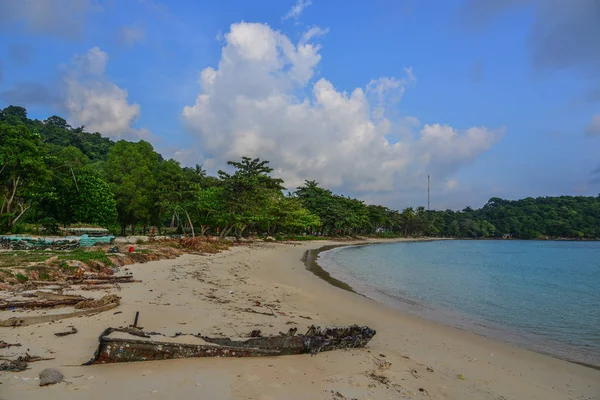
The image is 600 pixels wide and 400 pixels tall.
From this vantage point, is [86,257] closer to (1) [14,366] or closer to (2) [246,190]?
(1) [14,366]

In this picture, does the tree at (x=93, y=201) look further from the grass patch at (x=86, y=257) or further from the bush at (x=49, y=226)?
the grass patch at (x=86, y=257)

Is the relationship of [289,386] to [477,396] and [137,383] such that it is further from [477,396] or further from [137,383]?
[477,396]

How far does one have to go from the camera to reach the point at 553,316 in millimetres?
12961

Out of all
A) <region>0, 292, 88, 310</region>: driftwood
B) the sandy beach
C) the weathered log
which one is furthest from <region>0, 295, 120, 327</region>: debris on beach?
the weathered log

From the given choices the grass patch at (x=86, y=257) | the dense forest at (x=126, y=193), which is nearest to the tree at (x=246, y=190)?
the dense forest at (x=126, y=193)

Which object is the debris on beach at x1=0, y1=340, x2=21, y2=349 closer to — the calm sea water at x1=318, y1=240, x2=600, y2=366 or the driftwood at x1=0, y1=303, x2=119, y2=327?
the driftwood at x1=0, y1=303, x2=119, y2=327

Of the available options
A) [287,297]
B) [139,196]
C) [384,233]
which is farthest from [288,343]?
[384,233]

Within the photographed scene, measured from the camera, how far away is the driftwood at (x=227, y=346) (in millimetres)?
5105

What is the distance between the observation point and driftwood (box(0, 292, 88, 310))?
295 inches

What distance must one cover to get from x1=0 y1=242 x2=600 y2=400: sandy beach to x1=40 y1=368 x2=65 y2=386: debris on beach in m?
0.10

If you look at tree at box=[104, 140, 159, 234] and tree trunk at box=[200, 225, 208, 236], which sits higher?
tree at box=[104, 140, 159, 234]

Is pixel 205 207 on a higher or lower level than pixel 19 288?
higher

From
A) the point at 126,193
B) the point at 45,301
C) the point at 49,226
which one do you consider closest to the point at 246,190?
the point at 126,193

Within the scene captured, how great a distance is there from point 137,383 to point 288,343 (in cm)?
261
